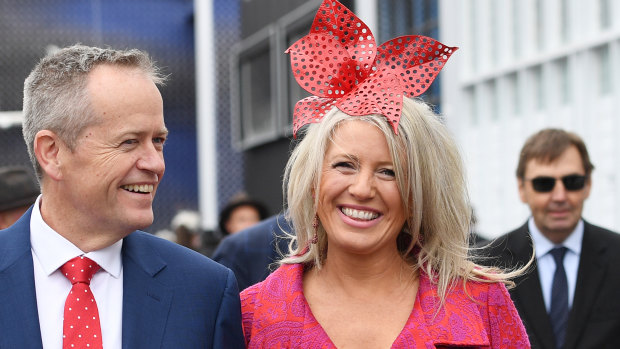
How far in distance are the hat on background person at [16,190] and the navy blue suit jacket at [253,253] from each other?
104cm

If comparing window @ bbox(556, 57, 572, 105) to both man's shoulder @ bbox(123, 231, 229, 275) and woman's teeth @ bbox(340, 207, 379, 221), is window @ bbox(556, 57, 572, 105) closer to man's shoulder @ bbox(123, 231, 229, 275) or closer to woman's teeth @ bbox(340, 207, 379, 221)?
woman's teeth @ bbox(340, 207, 379, 221)

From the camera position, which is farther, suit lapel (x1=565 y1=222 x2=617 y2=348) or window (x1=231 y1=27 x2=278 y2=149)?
window (x1=231 y1=27 x2=278 y2=149)

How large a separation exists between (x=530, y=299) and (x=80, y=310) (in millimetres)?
2796

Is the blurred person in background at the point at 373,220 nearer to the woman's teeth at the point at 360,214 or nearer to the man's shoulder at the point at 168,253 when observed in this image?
the woman's teeth at the point at 360,214

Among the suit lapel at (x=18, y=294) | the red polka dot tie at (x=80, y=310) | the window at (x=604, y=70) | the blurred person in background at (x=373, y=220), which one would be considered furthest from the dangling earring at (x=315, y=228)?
the window at (x=604, y=70)

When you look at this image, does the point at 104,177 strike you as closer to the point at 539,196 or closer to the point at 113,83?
the point at 113,83

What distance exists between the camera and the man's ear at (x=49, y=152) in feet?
10.1

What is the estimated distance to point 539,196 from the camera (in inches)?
218

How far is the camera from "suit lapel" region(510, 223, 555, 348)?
5016mm

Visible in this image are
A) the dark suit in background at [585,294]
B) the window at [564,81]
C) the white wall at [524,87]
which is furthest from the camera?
the window at [564,81]

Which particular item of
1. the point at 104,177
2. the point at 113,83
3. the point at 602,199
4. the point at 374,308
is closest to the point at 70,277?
the point at 104,177

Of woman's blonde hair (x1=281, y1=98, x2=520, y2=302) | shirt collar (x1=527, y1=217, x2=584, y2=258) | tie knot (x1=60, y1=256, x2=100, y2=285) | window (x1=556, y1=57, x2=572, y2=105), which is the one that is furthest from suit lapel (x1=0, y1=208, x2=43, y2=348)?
window (x1=556, y1=57, x2=572, y2=105)

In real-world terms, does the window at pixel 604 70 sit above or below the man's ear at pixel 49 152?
above

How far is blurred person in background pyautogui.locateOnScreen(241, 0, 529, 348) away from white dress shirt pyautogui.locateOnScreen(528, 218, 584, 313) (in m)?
1.84
